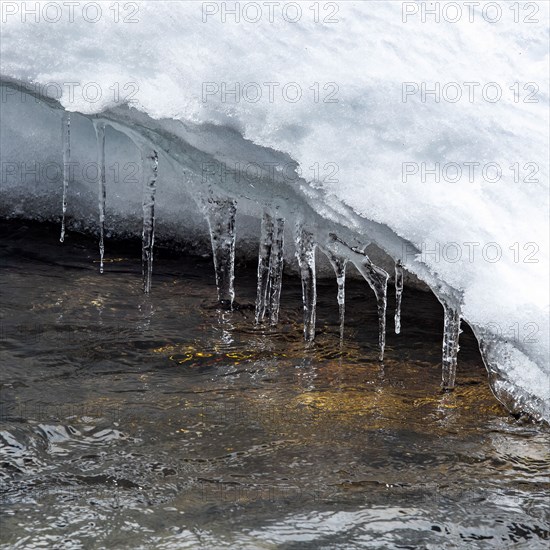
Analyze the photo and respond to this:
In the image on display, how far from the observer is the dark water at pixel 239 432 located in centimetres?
251

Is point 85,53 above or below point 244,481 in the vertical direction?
above

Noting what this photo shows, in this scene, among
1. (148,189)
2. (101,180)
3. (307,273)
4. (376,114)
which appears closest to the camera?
(376,114)

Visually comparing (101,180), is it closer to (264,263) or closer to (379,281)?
(264,263)

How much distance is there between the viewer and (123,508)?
2.52m

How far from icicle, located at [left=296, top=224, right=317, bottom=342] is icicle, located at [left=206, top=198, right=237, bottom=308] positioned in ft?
1.08

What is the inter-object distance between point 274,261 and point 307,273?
0.14 m

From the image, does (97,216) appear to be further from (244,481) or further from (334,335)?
(244,481)

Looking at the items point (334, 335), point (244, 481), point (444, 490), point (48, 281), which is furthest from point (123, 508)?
point (48, 281)

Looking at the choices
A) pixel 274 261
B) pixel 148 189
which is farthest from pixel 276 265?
pixel 148 189

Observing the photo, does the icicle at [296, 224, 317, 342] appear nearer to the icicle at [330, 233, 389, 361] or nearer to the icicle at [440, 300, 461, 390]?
the icicle at [330, 233, 389, 361]

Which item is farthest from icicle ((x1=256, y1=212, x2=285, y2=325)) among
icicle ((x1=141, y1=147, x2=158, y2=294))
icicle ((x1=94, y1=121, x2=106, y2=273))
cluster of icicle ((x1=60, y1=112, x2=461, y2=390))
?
icicle ((x1=94, y1=121, x2=106, y2=273))

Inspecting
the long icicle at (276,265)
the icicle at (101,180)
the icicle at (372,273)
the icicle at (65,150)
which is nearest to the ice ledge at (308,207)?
the icicle at (372,273)

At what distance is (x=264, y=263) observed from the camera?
3.91 metres

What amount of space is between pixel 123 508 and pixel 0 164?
2902mm
